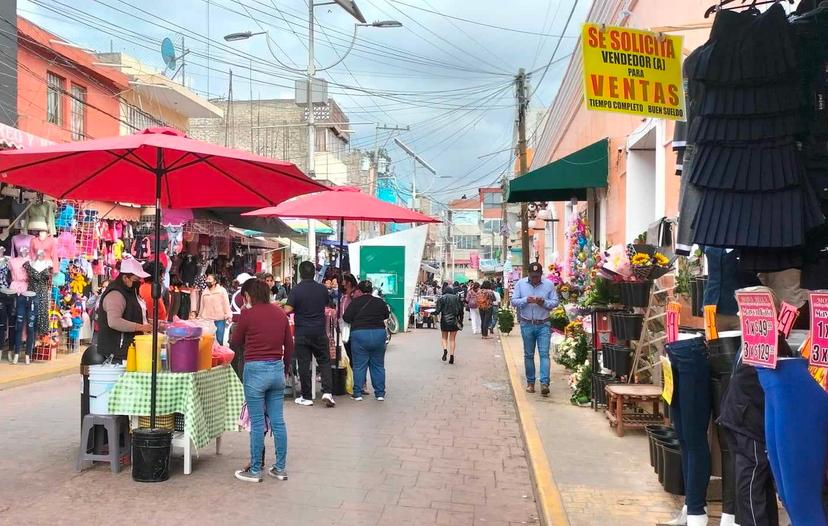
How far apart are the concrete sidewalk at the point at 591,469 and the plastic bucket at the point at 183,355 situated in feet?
10.3

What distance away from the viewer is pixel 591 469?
6590 millimetres

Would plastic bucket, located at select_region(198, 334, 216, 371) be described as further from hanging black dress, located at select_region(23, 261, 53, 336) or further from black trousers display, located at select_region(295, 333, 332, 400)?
hanging black dress, located at select_region(23, 261, 53, 336)

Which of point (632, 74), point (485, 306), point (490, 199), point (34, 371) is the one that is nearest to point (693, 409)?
point (632, 74)

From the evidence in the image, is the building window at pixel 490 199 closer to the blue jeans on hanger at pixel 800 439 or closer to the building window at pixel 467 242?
the building window at pixel 467 242

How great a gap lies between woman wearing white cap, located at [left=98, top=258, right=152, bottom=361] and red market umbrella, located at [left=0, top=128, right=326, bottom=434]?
553 mm

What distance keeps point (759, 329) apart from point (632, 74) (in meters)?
3.13

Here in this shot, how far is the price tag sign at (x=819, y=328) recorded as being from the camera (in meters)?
3.00

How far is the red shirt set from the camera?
6.18 m

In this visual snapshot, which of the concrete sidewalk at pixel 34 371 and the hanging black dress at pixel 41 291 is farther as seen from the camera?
the hanging black dress at pixel 41 291

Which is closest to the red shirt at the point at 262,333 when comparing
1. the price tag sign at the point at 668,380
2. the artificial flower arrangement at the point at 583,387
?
the price tag sign at the point at 668,380

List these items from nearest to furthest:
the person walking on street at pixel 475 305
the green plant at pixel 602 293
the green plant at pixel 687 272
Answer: the green plant at pixel 687 272
the green plant at pixel 602 293
the person walking on street at pixel 475 305

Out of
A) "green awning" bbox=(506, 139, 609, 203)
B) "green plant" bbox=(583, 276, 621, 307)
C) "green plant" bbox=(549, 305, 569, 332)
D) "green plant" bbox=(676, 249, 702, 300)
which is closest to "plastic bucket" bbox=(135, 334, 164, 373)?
"green plant" bbox=(676, 249, 702, 300)

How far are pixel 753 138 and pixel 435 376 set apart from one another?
10.5 metres

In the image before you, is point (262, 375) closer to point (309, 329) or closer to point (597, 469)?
point (597, 469)
